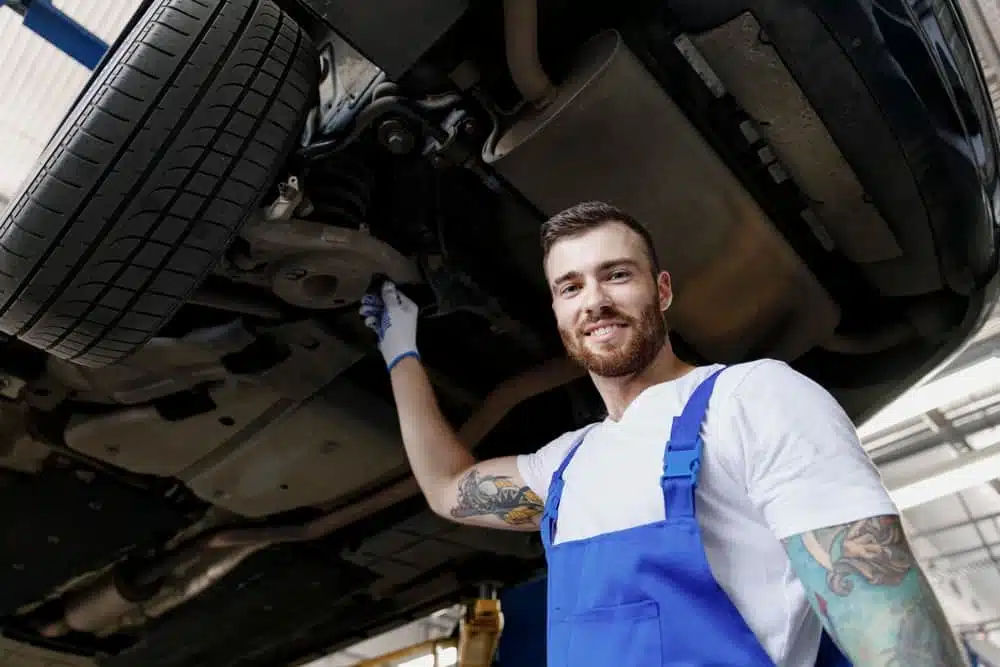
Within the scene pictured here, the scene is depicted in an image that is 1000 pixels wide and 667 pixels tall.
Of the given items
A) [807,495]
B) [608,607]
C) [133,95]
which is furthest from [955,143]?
[133,95]

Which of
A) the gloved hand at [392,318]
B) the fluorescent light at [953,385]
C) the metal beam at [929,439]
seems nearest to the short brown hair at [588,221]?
the gloved hand at [392,318]

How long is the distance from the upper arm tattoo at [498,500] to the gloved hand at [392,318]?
9.7 inches

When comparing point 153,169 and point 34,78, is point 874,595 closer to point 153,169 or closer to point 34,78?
point 153,169

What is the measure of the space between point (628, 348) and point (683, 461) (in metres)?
0.23

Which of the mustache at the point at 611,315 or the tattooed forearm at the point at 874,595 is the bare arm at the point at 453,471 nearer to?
the mustache at the point at 611,315

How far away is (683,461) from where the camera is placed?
829 millimetres

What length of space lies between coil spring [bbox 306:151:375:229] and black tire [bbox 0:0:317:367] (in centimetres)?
10

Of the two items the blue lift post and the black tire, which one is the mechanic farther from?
the blue lift post

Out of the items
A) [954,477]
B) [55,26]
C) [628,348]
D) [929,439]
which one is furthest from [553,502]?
[929,439]

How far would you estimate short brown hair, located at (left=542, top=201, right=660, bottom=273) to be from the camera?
1063mm

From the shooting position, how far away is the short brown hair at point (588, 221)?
1063 millimetres

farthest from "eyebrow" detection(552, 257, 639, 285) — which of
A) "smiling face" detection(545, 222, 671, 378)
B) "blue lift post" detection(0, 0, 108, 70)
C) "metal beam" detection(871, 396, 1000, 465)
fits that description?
"metal beam" detection(871, 396, 1000, 465)

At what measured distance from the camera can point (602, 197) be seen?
111 centimetres

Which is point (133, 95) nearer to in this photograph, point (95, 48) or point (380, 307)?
Result: point (380, 307)
